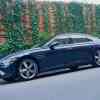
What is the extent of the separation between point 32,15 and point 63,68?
6.14 meters

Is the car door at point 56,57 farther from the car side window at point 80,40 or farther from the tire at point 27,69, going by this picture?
the car side window at point 80,40

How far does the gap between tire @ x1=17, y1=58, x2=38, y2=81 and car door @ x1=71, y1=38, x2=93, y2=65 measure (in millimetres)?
1655

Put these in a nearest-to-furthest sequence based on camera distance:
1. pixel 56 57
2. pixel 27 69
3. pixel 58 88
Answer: pixel 58 88 → pixel 27 69 → pixel 56 57

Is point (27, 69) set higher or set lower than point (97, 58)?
higher

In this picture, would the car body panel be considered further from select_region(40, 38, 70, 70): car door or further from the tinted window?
the tinted window

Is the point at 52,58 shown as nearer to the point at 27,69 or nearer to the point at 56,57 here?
the point at 56,57

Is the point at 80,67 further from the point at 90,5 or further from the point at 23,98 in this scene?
the point at 90,5

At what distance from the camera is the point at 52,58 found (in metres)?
14.1

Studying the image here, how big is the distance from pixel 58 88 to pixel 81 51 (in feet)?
12.5

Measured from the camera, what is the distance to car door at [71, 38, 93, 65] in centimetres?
1480

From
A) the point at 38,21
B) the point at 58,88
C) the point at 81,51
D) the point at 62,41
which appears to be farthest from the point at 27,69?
the point at 38,21

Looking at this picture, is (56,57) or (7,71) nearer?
(7,71)

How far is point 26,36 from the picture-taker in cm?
1997

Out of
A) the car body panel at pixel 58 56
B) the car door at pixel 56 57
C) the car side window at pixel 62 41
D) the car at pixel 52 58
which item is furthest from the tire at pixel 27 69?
the car side window at pixel 62 41
